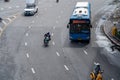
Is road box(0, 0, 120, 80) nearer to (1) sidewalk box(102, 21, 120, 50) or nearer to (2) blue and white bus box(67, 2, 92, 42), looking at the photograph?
(2) blue and white bus box(67, 2, 92, 42)

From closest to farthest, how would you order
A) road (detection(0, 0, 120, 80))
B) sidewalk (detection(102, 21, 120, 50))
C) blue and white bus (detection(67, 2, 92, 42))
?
1. road (detection(0, 0, 120, 80))
2. sidewalk (detection(102, 21, 120, 50))
3. blue and white bus (detection(67, 2, 92, 42))

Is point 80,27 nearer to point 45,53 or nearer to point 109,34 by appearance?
Result: point 109,34

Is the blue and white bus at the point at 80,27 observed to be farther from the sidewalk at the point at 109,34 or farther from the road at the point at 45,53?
the sidewalk at the point at 109,34

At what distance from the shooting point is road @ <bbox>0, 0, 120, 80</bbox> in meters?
37.5

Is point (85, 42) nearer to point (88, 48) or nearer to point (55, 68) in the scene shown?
point (88, 48)

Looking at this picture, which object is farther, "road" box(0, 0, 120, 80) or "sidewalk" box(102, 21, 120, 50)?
"sidewalk" box(102, 21, 120, 50)

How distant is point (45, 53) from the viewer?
4469cm

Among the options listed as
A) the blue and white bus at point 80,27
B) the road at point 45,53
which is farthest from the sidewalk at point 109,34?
the blue and white bus at point 80,27

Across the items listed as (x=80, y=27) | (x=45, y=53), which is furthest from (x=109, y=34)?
(x=45, y=53)

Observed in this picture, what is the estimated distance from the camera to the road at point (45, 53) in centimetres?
3750

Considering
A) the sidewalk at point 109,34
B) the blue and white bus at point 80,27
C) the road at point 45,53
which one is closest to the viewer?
the road at point 45,53

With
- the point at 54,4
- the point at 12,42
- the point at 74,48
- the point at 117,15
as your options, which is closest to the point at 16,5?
the point at 54,4

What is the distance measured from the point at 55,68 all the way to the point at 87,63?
3490 millimetres

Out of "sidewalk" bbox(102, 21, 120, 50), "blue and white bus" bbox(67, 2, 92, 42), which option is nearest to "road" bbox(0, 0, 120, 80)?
"blue and white bus" bbox(67, 2, 92, 42)
